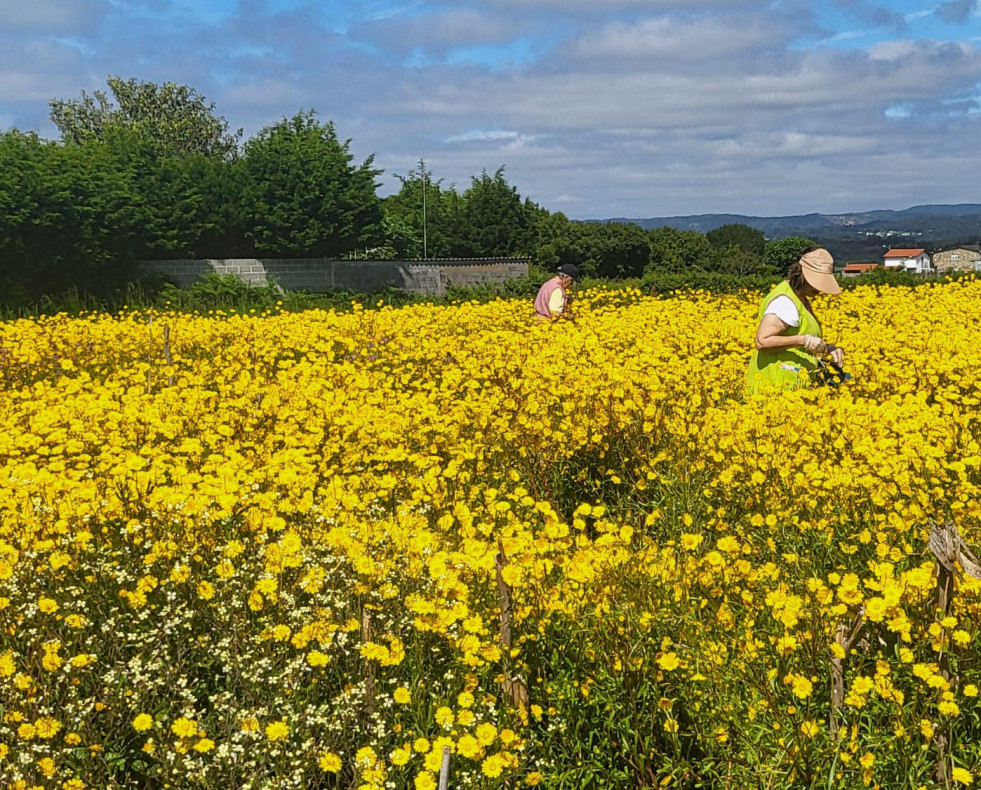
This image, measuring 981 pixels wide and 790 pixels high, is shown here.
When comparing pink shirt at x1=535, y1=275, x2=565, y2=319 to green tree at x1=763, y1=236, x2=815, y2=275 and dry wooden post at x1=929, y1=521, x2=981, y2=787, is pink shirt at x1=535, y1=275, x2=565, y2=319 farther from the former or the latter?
green tree at x1=763, y1=236, x2=815, y2=275

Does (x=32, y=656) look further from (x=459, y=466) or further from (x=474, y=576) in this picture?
(x=459, y=466)

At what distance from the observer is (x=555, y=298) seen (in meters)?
10.3

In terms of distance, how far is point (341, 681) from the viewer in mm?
2986

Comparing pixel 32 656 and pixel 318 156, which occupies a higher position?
pixel 318 156

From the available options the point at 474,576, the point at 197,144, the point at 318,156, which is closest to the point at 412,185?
the point at 318,156

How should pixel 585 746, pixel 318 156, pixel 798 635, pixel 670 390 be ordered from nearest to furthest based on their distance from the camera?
pixel 798 635 < pixel 585 746 < pixel 670 390 < pixel 318 156

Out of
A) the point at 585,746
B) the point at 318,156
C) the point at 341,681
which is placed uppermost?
the point at 318,156

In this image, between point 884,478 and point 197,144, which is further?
point 197,144

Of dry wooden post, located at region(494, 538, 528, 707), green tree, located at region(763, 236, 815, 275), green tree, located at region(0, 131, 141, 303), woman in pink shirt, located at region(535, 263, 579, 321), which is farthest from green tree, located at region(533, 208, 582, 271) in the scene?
dry wooden post, located at region(494, 538, 528, 707)

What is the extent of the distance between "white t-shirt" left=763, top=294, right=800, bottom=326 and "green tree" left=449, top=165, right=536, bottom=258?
3709 centimetres

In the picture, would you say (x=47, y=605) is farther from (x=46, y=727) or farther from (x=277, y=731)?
(x=277, y=731)

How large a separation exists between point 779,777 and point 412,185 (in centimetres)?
4810

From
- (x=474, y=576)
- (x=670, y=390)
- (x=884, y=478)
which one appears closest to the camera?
(x=474, y=576)

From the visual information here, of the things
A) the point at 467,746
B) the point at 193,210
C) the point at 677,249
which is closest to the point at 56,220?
the point at 193,210
